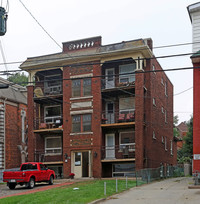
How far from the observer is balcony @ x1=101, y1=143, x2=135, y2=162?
3434 centimetres

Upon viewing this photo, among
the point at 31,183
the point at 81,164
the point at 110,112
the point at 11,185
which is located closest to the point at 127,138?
the point at 110,112

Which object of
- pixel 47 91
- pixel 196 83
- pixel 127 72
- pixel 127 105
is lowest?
pixel 127 105

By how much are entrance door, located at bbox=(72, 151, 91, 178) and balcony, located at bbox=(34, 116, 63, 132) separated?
9.86 ft

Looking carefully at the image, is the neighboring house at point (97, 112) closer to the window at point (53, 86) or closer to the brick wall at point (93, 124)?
the brick wall at point (93, 124)

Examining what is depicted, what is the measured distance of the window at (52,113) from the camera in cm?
3856

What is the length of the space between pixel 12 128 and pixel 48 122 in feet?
14.4

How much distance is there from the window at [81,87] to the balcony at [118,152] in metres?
5.14

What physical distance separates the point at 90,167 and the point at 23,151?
9596mm

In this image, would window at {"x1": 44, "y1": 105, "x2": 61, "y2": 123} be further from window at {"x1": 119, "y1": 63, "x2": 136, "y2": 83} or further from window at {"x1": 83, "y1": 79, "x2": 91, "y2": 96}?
window at {"x1": 119, "y1": 63, "x2": 136, "y2": 83}

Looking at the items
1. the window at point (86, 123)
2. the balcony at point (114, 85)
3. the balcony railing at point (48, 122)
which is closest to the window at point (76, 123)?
the window at point (86, 123)

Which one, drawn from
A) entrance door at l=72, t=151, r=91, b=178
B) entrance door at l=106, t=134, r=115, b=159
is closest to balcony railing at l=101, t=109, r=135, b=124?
entrance door at l=106, t=134, r=115, b=159

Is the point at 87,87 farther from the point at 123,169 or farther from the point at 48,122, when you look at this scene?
the point at 123,169

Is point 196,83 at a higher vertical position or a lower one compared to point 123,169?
higher

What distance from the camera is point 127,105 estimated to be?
35656 mm
